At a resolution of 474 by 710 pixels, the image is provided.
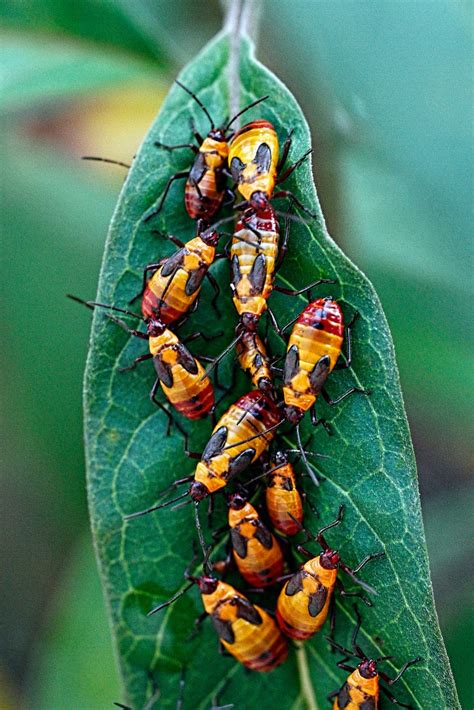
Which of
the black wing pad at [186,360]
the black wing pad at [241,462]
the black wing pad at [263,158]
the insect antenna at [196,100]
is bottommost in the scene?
the black wing pad at [241,462]

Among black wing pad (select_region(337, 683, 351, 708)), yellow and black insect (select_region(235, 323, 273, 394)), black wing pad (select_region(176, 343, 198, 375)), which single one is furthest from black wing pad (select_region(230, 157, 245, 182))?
black wing pad (select_region(337, 683, 351, 708))

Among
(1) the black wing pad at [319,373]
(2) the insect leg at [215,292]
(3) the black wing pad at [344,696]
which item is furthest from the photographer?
(2) the insect leg at [215,292]

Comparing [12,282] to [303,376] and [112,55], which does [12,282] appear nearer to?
[112,55]

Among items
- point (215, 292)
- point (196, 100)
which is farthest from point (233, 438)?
point (196, 100)

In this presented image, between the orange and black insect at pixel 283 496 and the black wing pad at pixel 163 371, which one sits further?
the black wing pad at pixel 163 371

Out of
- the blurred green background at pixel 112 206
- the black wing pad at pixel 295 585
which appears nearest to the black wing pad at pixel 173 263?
the blurred green background at pixel 112 206

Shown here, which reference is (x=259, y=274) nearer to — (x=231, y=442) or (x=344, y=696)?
(x=231, y=442)

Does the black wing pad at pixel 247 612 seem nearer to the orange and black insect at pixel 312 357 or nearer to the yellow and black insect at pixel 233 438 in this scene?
the yellow and black insect at pixel 233 438

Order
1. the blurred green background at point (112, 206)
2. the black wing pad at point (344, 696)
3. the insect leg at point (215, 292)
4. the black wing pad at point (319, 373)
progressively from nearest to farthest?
the black wing pad at point (319, 373)
the black wing pad at point (344, 696)
the insect leg at point (215, 292)
the blurred green background at point (112, 206)
